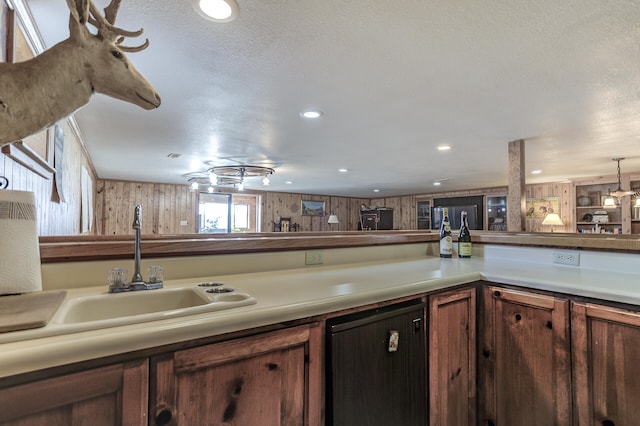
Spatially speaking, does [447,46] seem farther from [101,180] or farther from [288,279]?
[101,180]

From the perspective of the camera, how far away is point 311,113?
103 inches

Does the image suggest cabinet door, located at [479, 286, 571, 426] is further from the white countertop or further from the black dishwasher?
→ the black dishwasher

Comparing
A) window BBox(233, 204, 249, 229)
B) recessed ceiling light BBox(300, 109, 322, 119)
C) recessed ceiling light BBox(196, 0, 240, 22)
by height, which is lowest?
window BBox(233, 204, 249, 229)

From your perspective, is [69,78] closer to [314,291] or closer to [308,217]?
[314,291]

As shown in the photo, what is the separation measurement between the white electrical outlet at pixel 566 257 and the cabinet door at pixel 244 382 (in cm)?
165

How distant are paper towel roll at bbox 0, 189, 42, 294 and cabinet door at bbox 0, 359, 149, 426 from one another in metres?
0.49

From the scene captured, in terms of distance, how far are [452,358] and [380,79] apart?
1.64 m

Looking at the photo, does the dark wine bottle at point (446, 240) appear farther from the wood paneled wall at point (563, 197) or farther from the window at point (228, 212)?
the window at point (228, 212)

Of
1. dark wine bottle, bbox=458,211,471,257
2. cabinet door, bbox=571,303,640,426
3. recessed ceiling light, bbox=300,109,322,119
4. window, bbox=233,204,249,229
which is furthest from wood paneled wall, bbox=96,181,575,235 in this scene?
cabinet door, bbox=571,303,640,426

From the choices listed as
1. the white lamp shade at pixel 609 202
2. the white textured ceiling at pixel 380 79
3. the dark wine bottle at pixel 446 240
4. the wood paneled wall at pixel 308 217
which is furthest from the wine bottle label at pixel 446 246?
the wood paneled wall at pixel 308 217

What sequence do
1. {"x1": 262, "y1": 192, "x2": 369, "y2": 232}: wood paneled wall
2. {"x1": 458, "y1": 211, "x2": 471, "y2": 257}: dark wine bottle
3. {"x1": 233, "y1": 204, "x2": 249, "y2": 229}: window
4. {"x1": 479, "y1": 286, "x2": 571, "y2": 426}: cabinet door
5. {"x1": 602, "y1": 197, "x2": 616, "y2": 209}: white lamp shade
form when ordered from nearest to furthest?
{"x1": 479, "y1": 286, "x2": 571, "y2": 426}: cabinet door → {"x1": 458, "y1": 211, "x2": 471, "y2": 257}: dark wine bottle → {"x1": 602, "y1": 197, "x2": 616, "y2": 209}: white lamp shade → {"x1": 233, "y1": 204, "x2": 249, "y2": 229}: window → {"x1": 262, "y1": 192, "x2": 369, "y2": 232}: wood paneled wall

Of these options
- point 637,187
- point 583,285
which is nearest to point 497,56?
point 583,285

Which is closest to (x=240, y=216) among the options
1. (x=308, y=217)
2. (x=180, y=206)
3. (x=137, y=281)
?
(x=180, y=206)

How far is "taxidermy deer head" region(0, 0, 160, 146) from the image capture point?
82 cm
